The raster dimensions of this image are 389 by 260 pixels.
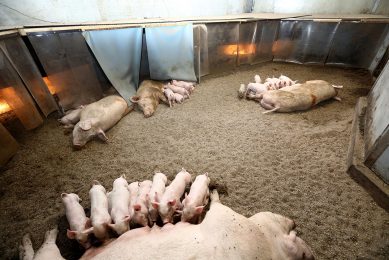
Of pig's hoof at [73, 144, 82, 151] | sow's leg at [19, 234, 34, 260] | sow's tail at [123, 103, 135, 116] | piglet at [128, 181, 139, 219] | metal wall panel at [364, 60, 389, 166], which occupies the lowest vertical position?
sow's tail at [123, 103, 135, 116]

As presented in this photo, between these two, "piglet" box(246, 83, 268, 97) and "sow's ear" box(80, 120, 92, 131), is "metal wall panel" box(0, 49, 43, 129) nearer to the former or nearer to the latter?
"sow's ear" box(80, 120, 92, 131)

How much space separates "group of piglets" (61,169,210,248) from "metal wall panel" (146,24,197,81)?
12.2 feet

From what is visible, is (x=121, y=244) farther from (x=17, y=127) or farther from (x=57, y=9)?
(x=57, y=9)

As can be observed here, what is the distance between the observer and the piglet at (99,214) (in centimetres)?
200

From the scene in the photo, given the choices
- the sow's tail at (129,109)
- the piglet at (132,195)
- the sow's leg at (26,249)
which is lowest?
the sow's tail at (129,109)

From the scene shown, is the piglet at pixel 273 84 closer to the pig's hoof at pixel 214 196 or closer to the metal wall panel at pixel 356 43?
the metal wall panel at pixel 356 43

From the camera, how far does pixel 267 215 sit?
214 centimetres

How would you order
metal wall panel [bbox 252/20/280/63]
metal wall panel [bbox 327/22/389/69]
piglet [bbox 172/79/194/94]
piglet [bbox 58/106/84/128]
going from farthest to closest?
metal wall panel [bbox 252/20/280/63] < metal wall panel [bbox 327/22/389/69] < piglet [bbox 172/79/194/94] < piglet [bbox 58/106/84/128]

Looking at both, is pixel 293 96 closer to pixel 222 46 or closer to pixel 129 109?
pixel 222 46

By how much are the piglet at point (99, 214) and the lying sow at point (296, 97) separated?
359 centimetres

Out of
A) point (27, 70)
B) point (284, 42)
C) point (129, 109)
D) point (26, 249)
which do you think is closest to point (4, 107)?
point (27, 70)

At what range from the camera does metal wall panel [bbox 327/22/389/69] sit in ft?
20.0

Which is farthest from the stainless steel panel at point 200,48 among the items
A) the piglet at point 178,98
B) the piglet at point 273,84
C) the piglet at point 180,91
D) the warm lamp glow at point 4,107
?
the warm lamp glow at point 4,107

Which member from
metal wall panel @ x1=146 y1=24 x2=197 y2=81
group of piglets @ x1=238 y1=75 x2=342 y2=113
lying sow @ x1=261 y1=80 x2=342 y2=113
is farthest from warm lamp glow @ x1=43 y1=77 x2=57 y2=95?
lying sow @ x1=261 y1=80 x2=342 y2=113
